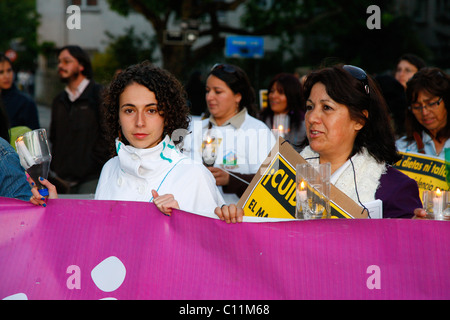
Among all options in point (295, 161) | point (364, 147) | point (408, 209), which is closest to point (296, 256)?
point (295, 161)

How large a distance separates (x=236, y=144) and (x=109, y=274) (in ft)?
8.80

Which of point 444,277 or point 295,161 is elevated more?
point 295,161

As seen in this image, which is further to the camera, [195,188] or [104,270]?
[195,188]

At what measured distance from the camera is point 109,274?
8.27 feet

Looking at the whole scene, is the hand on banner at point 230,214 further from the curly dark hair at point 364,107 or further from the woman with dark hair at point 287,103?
the woman with dark hair at point 287,103

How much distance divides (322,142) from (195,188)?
0.69 metres

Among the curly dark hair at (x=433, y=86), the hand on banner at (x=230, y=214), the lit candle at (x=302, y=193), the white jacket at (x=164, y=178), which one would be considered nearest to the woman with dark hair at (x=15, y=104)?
the white jacket at (x=164, y=178)

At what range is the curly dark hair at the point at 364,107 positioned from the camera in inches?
120

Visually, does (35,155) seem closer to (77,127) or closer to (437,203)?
(437,203)

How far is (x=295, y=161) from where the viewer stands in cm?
279

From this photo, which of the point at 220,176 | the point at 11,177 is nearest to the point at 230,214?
the point at 11,177

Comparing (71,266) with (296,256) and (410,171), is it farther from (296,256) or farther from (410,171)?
(410,171)
